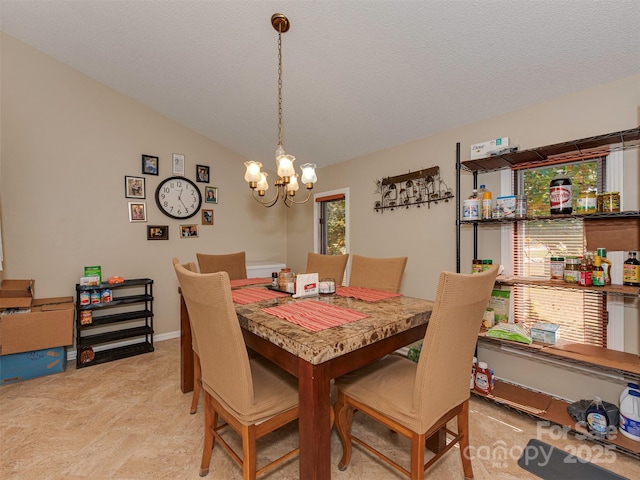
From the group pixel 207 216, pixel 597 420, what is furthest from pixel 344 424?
pixel 207 216

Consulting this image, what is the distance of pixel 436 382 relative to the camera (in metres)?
1.16

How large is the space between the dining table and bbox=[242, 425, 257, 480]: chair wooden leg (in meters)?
0.27

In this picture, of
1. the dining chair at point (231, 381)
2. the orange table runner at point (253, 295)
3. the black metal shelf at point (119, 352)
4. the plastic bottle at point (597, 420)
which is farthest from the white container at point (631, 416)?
the black metal shelf at point (119, 352)

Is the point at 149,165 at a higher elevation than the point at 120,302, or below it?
higher

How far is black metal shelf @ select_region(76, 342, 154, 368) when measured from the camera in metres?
2.84

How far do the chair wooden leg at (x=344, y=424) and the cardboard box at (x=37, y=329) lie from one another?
258cm

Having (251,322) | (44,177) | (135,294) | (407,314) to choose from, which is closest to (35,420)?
(135,294)

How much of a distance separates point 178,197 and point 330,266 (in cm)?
221

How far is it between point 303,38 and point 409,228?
6.15ft

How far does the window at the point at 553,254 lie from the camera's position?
192 centimetres

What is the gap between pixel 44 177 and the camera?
9.27 ft

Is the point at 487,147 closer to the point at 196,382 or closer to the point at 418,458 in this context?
the point at 418,458

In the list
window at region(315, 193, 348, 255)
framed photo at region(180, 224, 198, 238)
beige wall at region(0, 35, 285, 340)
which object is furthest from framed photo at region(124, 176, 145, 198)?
window at region(315, 193, 348, 255)

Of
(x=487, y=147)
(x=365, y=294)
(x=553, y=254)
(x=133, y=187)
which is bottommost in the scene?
(x=365, y=294)
